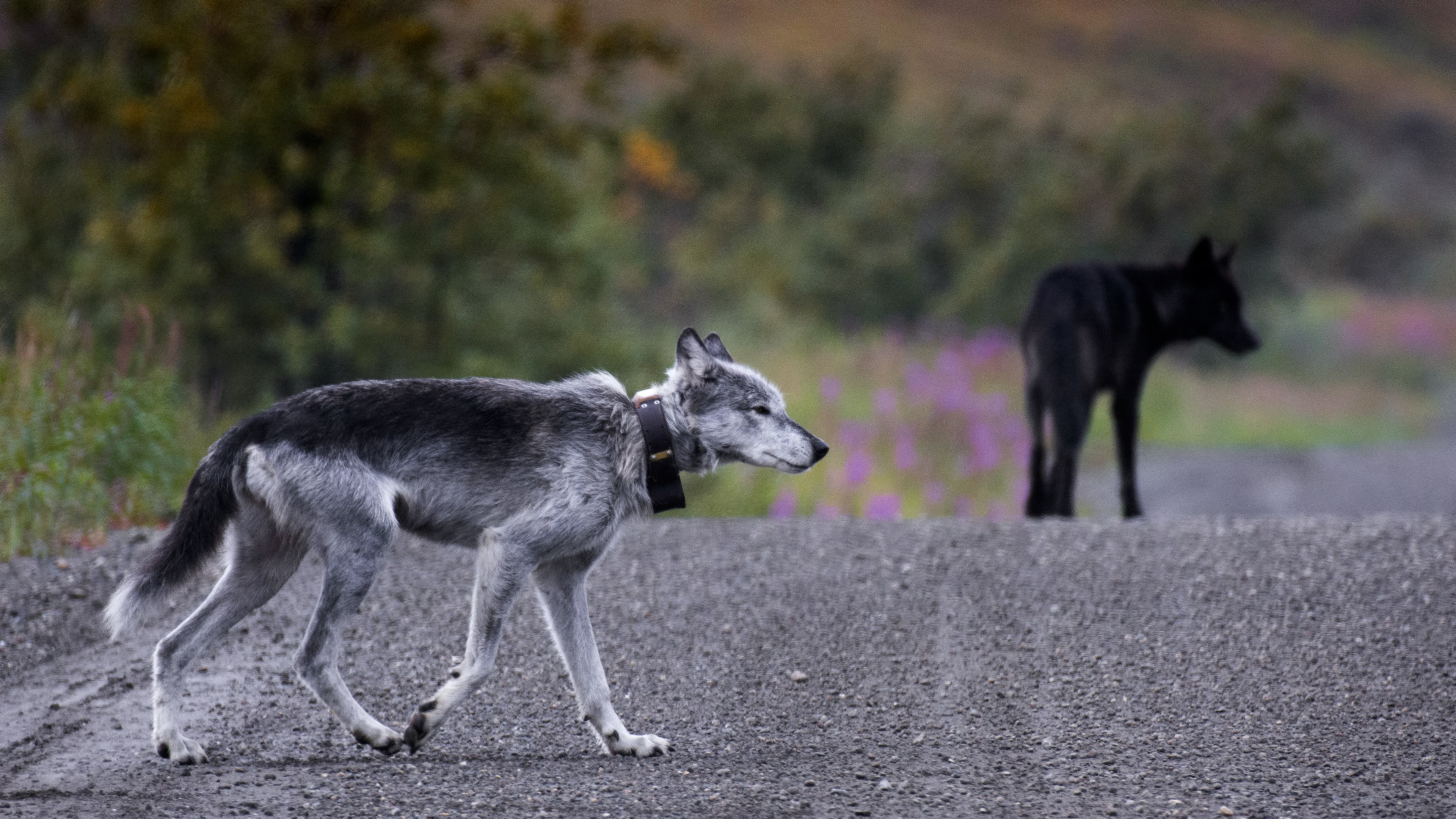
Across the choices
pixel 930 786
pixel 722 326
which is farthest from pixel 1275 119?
pixel 930 786

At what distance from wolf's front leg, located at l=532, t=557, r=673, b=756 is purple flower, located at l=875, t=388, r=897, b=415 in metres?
8.68

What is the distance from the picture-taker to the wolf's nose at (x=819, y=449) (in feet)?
17.7

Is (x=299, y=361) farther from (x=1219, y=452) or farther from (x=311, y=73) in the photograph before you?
(x=1219, y=452)

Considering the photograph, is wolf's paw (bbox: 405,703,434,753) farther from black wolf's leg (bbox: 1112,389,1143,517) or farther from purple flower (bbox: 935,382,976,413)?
purple flower (bbox: 935,382,976,413)

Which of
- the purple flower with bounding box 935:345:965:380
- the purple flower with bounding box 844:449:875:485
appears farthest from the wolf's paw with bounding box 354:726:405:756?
the purple flower with bounding box 935:345:965:380

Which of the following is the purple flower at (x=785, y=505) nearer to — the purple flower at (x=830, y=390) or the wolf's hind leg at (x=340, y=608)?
the purple flower at (x=830, y=390)

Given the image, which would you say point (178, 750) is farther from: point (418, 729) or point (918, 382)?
point (918, 382)

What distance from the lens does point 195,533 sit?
497 cm

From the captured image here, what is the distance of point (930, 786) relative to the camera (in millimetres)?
4715

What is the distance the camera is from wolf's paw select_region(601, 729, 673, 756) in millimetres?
5070

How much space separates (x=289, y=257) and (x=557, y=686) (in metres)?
7.79

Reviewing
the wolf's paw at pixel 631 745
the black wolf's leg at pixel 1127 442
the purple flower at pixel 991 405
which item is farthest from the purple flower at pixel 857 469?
the wolf's paw at pixel 631 745

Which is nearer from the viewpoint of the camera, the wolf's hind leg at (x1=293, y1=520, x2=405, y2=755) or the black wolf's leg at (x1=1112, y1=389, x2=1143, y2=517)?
the wolf's hind leg at (x1=293, y1=520, x2=405, y2=755)

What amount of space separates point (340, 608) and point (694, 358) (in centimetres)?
175
